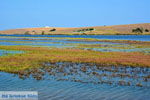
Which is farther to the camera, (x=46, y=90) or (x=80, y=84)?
(x=80, y=84)

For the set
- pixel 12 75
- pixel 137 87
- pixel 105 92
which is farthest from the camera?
pixel 12 75

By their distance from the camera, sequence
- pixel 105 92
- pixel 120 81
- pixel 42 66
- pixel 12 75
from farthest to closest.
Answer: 1. pixel 42 66
2. pixel 12 75
3. pixel 120 81
4. pixel 105 92

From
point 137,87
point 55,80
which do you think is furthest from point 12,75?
point 137,87

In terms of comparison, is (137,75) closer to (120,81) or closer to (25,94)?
(120,81)

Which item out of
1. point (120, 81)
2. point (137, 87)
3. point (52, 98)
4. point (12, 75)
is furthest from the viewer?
point (12, 75)

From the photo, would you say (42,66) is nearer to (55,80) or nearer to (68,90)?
(55,80)

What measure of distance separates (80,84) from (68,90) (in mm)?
1755

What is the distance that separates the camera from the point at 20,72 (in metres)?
20.9

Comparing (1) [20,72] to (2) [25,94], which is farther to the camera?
(1) [20,72]

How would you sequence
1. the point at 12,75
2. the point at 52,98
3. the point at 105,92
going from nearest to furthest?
the point at 52,98
the point at 105,92
the point at 12,75

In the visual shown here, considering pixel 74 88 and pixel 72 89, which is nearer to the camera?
pixel 72 89

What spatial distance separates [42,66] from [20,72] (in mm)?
3458

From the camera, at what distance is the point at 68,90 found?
16.0 meters

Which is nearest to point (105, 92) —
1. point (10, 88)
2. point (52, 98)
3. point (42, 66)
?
point (52, 98)
